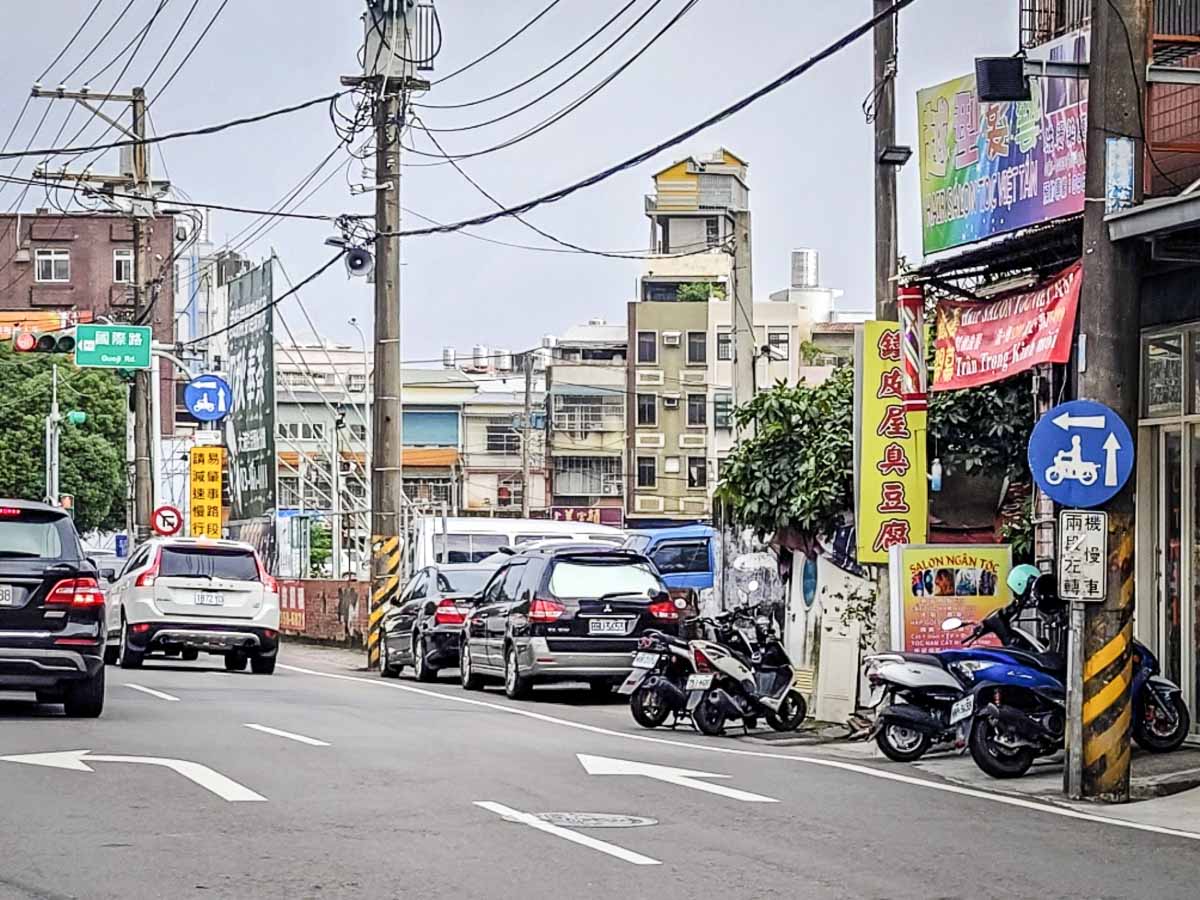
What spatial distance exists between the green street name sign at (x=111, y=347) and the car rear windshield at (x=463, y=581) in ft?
44.5

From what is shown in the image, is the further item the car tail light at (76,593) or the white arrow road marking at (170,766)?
the car tail light at (76,593)

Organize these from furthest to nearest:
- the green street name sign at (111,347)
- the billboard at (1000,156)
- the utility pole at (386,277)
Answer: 1. the green street name sign at (111,347)
2. the utility pole at (386,277)
3. the billboard at (1000,156)

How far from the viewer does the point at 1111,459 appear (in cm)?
1297

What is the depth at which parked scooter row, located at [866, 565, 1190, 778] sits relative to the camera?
1430cm

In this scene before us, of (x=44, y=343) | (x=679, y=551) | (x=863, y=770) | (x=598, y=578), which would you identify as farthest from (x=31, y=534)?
(x=679, y=551)

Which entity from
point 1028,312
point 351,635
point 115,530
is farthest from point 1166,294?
point 115,530

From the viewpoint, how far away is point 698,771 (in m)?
14.1

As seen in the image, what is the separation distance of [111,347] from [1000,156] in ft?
86.5

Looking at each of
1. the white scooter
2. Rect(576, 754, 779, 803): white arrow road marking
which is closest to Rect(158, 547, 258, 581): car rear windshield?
the white scooter

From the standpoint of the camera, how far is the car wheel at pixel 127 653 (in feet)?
87.1

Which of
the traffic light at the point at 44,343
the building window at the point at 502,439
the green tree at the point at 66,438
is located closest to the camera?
the traffic light at the point at 44,343

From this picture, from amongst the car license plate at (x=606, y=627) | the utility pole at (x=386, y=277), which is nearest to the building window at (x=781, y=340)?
the utility pole at (x=386, y=277)

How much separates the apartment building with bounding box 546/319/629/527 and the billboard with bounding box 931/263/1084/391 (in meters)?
65.1

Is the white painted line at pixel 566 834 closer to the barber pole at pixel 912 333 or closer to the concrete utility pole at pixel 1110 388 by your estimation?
the concrete utility pole at pixel 1110 388
